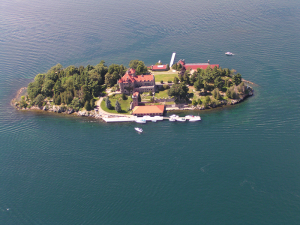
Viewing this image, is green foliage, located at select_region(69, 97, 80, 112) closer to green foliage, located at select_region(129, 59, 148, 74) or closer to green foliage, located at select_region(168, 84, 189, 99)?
green foliage, located at select_region(129, 59, 148, 74)

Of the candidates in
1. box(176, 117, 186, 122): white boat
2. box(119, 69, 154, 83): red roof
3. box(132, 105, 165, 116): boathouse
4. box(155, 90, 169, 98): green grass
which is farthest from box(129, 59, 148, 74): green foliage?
box(176, 117, 186, 122): white boat

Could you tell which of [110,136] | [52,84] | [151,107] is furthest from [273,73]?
[52,84]

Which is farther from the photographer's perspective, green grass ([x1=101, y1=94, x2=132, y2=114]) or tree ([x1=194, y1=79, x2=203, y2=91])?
tree ([x1=194, y1=79, x2=203, y2=91])

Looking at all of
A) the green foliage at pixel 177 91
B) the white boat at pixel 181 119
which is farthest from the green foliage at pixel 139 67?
the white boat at pixel 181 119

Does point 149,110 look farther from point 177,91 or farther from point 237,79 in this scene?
point 237,79

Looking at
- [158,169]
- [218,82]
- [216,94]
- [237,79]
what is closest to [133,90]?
[216,94]

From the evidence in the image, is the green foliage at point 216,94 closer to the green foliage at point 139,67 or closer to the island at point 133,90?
the island at point 133,90

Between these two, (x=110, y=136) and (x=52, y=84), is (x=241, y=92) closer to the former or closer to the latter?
(x=110, y=136)
